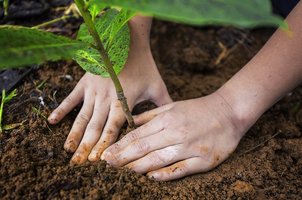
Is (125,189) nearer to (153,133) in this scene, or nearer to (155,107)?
(153,133)

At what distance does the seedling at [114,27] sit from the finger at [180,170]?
8.4 inches

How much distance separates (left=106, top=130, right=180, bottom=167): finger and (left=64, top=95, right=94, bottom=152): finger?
6.3 inches

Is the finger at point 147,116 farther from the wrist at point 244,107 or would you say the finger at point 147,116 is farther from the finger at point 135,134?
the wrist at point 244,107

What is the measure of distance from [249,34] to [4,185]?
150 centimetres

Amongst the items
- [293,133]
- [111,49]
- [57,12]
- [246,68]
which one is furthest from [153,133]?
[57,12]

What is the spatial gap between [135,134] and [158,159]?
0.43 ft

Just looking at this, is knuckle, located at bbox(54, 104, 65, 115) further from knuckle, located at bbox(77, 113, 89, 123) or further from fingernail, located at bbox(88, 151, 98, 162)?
fingernail, located at bbox(88, 151, 98, 162)

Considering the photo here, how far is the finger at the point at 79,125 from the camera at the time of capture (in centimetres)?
139

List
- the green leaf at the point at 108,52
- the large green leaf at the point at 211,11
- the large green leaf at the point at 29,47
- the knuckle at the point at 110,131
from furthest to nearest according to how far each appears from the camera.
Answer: the knuckle at the point at 110,131, the green leaf at the point at 108,52, the large green leaf at the point at 29,47, the large green leaf at the point at 211,11

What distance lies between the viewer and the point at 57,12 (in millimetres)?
1987

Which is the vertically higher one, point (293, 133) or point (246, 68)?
point (246, 68)

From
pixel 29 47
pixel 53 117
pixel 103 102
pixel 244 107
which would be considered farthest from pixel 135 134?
pixel 29 47

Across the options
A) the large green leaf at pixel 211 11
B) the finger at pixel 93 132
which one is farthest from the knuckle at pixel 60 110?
the large green leaf at pixel 211 11

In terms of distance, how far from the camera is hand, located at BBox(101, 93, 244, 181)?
4.36 ft
